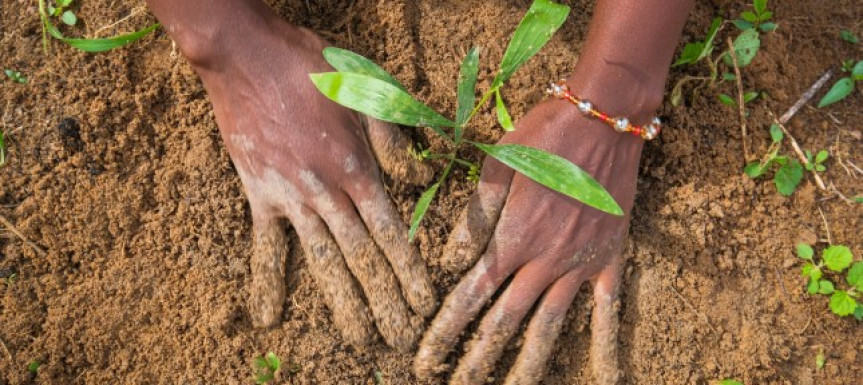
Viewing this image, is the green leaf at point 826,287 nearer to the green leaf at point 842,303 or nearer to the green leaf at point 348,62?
the green leaf at point 842,303

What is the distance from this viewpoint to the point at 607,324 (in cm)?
159

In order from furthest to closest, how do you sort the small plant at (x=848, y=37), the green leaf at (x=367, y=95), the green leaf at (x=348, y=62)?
the small plant at (x=848, y=37) → the green leaf at (x=348, y=62) → the green leaf at (x=367, y=95)

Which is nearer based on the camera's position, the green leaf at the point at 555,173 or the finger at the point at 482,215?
the green leaf at the point at 555,173

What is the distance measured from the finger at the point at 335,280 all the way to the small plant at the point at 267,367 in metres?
0.16

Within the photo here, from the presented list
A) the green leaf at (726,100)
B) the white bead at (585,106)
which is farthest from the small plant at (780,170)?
the white bead at (585,106)

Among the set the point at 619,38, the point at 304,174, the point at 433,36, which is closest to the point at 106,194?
the point at 304,174

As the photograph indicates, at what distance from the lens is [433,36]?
1.68 meters

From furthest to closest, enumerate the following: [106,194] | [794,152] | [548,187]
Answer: [794,152], [106,194], [548,187]

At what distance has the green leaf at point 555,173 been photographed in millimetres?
1386

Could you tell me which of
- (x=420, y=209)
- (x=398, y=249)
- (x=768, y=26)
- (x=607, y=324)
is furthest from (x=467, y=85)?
(x=768, y=26)

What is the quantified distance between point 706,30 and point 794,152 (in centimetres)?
38

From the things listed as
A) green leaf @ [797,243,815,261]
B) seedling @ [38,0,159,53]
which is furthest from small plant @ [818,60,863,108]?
seedling @ [38,0,159,53]

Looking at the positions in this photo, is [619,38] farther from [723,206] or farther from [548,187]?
[723,206]

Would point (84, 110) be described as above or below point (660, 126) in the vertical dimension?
below
